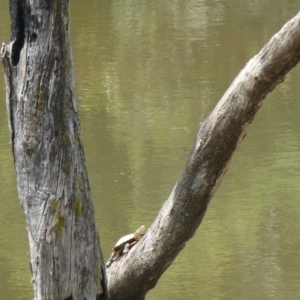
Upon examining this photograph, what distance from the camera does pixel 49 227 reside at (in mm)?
2697

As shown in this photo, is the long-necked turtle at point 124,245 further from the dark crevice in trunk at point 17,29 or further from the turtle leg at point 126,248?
the dark crevice in trunk at point 17,29

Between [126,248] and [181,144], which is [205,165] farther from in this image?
[181,144]

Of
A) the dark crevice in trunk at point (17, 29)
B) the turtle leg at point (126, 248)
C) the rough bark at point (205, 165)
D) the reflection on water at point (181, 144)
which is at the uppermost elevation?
the dark crevice in trunk at point (17, 29)

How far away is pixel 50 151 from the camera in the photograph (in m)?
2.66

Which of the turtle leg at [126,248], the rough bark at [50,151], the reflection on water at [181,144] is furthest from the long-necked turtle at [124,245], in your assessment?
the reflection on water at [181,144]

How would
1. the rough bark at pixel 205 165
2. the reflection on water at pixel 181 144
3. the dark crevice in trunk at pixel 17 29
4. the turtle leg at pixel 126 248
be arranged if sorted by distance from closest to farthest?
the dark crevice in trunk at pixel 17 29 → the rough bark at pixel 205 165 → the turtle leg at pixel 126 248 → the reflection on water at pixel 181 144

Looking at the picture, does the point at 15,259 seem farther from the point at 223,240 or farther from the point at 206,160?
the point at 206,160

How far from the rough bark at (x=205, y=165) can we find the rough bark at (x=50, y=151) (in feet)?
1.41

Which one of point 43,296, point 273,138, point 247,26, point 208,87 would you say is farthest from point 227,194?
point 247,26

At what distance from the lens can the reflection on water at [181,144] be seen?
4.65m

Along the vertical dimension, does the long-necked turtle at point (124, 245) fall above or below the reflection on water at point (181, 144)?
above

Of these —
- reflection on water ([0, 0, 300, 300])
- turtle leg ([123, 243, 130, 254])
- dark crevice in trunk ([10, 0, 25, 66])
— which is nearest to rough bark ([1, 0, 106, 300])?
dark crevice in trunk ([10, 0, 25, 66])

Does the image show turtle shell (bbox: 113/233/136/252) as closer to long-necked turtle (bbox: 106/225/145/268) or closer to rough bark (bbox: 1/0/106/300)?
long-necked turtle (bbox: 106/225/145/268)

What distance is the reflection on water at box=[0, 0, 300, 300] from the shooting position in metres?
4.65
